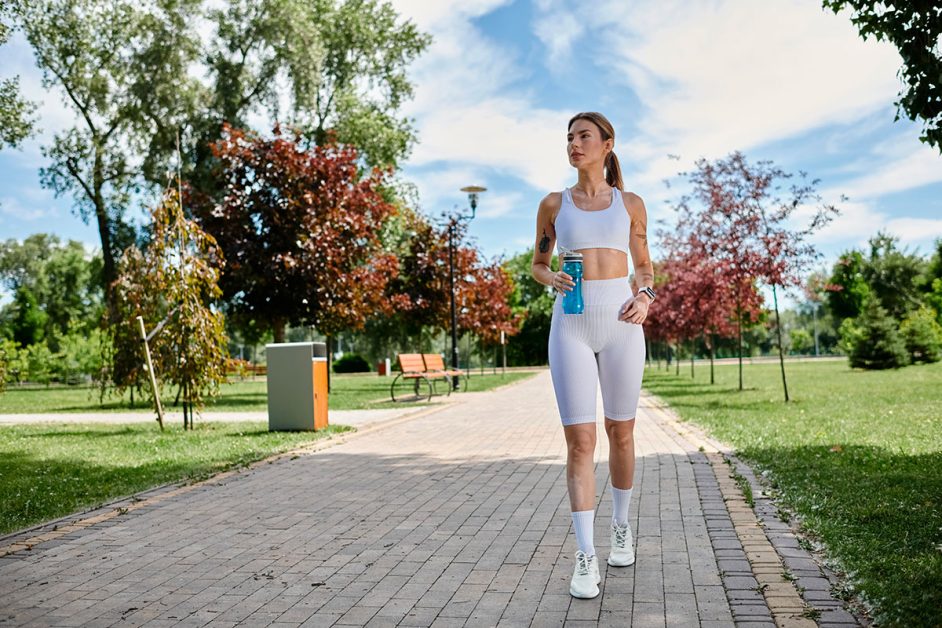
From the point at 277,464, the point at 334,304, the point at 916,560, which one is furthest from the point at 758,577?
the point at 334,304

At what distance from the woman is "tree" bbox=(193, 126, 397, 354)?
15.5 metres

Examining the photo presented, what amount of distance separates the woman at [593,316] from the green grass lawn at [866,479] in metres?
1.25

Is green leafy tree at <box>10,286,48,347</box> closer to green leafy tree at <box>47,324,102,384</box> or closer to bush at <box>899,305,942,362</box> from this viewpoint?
green leafy tree at <box>47,324,102,384</box>

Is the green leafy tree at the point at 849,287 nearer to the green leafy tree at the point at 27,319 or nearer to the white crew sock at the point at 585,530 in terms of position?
the green leafy tree at the point at 27,319

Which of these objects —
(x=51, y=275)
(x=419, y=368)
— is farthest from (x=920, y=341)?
(x=51, y=275)

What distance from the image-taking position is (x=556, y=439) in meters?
10.5

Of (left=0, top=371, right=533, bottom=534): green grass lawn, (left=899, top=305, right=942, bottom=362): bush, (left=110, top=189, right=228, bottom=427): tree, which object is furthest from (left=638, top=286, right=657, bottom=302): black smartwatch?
(left=899, top=305, right=942, bottom=362): bush

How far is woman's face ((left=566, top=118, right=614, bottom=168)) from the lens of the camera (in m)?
4.09

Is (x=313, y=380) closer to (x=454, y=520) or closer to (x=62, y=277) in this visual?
(x=454, y=520)

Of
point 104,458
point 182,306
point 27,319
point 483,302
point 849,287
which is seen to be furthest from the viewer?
point 849,287

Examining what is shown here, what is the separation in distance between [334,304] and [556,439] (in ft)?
34.4

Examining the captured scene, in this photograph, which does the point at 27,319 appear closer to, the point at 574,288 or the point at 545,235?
the point at 545,235

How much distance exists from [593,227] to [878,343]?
3207 cm

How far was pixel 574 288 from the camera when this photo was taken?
3.90 m
